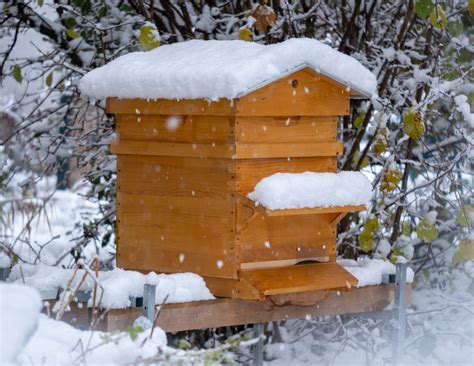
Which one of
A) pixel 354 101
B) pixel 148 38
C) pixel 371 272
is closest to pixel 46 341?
pixel 371 272

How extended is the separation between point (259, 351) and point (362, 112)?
196cm

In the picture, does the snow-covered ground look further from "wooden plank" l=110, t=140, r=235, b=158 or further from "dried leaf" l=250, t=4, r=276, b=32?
"dried leaf" l=250, t=4, r=276, b=32

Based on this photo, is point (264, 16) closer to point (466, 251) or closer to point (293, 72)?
point (293, 72)

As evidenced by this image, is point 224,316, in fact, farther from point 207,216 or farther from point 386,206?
point 386,206

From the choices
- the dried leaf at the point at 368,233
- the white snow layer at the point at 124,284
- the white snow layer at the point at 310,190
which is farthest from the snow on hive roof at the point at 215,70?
the dried leaf at the point at 368,233

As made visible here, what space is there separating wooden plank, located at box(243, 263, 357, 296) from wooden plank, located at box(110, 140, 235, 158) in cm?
51

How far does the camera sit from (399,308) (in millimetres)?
4344

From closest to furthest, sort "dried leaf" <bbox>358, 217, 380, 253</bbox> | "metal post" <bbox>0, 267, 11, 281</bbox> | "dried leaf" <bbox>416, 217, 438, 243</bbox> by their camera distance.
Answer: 1. "metal post" <bbox>0, 267, 11, 281</bbox>
2. "dried leaf" <bbox>416, 217, 438, 243</bbox>
3. "dried leaf" <bbox>358, 217, 380, 253</bbox>

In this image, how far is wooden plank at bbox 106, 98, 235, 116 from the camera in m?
3.85

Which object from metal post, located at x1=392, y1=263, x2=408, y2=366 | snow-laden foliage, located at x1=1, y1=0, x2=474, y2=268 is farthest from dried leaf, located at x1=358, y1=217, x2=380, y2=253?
metal post, located at x1=392, y1=263, x2=408, y2=366

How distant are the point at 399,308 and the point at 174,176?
4.03 ft

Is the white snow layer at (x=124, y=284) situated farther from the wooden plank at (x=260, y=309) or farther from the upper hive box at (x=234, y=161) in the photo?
the upper hive box at (x=234, y=161)

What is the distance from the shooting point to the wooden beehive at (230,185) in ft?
12.7

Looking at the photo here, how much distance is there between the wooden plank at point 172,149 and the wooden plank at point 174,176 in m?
0.04
